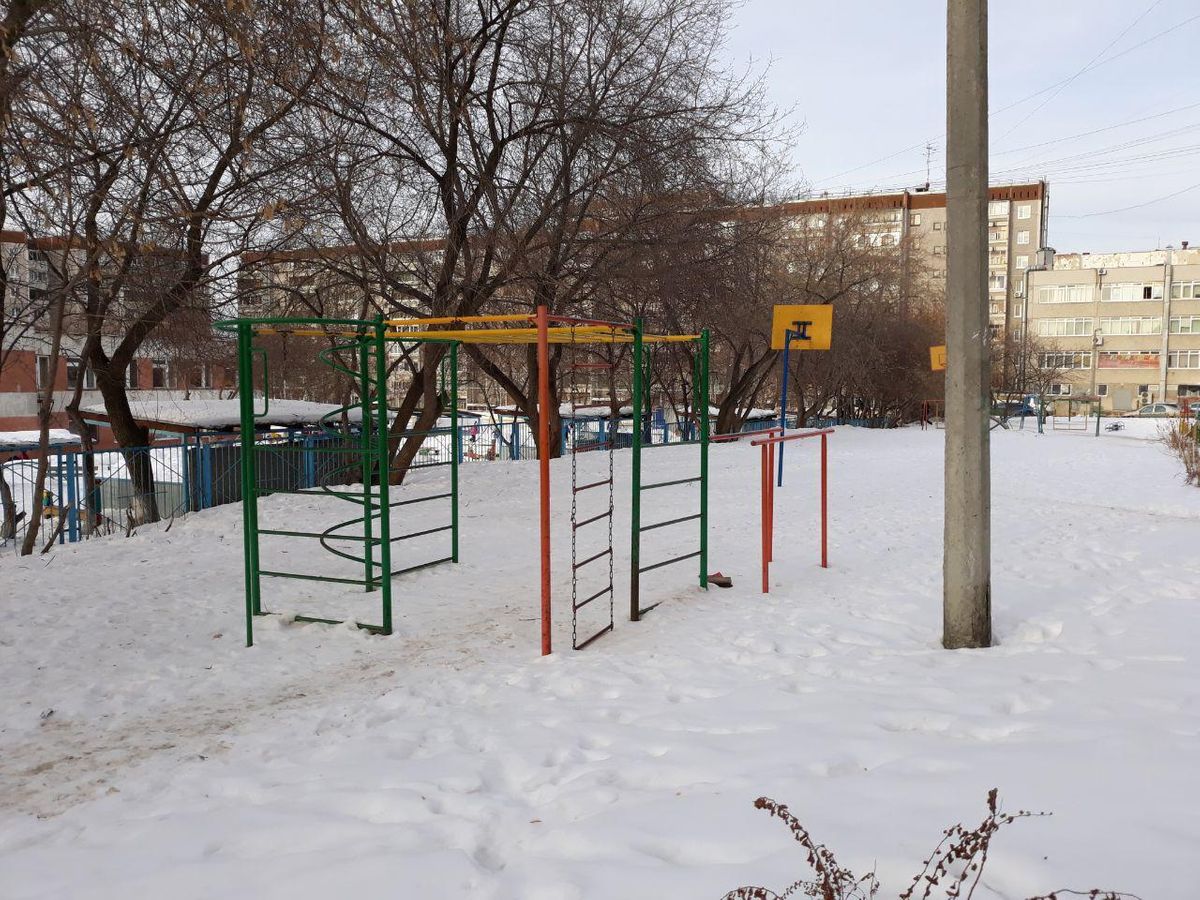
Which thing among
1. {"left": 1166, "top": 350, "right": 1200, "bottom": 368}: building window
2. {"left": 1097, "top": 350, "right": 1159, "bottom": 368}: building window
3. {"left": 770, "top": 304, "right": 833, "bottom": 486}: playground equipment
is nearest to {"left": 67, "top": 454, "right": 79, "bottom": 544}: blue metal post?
{"left": 770, "top": 304, "right": 833, "bottom": 486}: playground equipment

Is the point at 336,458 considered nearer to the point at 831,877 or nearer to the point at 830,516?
the point at 830,516

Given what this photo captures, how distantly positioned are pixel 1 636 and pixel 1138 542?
857cm

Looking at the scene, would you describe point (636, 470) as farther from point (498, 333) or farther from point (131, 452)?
point (131, 452)

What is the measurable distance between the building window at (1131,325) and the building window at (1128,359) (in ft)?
4.44

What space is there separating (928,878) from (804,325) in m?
11.0

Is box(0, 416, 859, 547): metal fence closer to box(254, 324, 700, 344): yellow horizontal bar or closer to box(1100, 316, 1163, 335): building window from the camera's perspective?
box(254, 324, 700, 344): yellow horizontal bar

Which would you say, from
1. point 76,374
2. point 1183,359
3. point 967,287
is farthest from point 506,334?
point 1183,359

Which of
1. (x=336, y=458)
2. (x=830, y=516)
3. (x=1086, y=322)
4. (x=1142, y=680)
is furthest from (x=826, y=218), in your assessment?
(x=1086, y=322)

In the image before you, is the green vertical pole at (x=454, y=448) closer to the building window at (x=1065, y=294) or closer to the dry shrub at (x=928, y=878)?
the dry shrub at (x=928, y=878)

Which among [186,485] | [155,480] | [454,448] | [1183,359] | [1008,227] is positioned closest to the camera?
[454,448]

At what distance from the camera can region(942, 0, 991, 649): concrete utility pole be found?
4.30m

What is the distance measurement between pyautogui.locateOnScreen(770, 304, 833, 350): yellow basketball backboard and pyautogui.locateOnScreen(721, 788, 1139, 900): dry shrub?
10.2 meters

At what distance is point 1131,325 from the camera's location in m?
62.9

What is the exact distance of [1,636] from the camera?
5.79 meters
